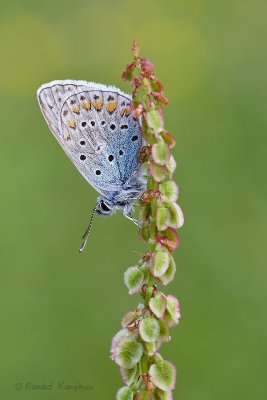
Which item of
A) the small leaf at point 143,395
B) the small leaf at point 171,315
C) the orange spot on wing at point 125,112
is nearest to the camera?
the small leaf at point 143,395

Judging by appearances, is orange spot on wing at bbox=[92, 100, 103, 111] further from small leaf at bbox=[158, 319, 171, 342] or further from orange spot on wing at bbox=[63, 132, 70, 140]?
small leaf at bbox=[158, 319, 171, 342]

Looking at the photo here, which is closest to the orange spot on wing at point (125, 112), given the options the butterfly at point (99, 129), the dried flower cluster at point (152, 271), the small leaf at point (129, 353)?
the butterfly at point (99, 129)

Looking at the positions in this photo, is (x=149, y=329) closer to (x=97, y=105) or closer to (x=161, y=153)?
(x=161, y=153)

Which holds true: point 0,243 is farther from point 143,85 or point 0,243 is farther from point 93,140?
point 143,85

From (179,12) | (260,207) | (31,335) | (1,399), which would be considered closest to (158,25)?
(179,12)

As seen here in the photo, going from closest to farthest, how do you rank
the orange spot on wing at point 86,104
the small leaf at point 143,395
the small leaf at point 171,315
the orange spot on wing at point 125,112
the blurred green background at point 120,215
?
the small leaf at point 143,395, the small leaf at point 171,315, the orange spot on wing at point 125,112, the orange spot on wing at point 86,104, the blurred green background at point 120,215

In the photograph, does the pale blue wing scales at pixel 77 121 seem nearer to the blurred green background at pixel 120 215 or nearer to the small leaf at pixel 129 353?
the small leaf at pixel 129 353
